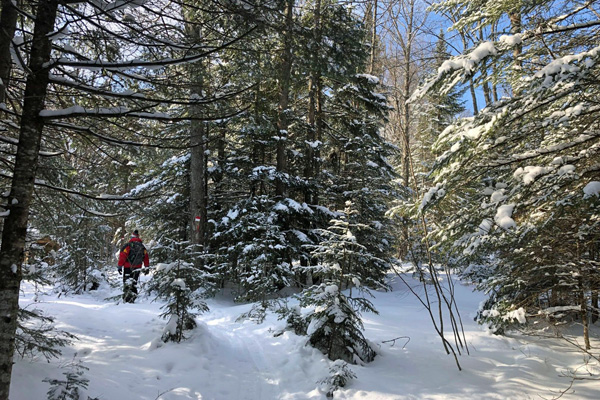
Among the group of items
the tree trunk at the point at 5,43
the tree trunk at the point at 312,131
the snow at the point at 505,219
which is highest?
the tree trunk at the point at 312,131

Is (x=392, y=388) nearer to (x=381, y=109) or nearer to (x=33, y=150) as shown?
(x=33, y=150)

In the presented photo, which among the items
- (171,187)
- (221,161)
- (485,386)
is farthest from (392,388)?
(171,187)

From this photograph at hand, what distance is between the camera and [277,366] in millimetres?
5164

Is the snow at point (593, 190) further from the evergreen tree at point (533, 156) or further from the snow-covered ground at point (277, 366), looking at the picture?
the snow-covered ground at point (277, 366)

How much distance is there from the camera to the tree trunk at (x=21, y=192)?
252cm

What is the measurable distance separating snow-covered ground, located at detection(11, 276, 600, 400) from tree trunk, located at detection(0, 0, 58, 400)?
1.10 meters

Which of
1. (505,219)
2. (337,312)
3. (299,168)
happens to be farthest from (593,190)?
(299,168)

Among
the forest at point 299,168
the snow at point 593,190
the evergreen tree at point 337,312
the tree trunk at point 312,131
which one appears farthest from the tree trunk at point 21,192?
the tree trunk at point 312,131

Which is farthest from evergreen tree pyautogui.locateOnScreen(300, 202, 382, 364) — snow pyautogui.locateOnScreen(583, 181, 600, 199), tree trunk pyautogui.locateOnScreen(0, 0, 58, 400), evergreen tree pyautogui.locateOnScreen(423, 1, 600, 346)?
tree trunk pyautogui.locateOnScreen(0, 0, 58, 400)

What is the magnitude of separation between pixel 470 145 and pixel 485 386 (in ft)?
9.78

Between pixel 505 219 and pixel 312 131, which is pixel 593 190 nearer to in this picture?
pixel 505 219

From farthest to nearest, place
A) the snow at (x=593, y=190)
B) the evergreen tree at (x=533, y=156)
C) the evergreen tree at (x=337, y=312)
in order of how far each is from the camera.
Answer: the evergreen tree at (x=337, y=312), the evergreen tree at (x=533, y=156), the snow at (x=593, y=190)

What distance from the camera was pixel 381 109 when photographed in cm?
1295

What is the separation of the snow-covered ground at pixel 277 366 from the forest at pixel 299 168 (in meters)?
0.25
